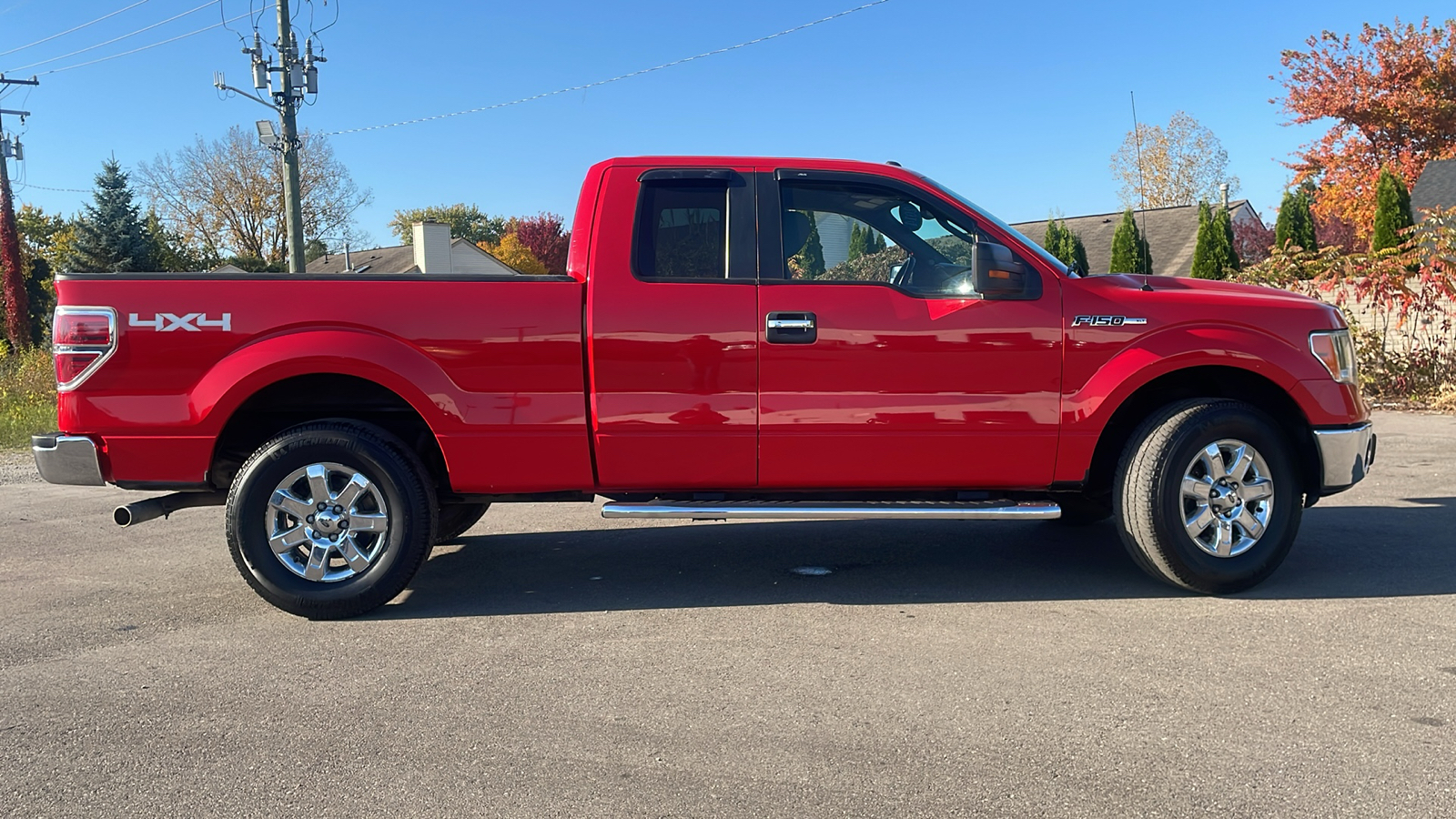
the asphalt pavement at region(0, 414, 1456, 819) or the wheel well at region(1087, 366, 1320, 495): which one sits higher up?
the wheel well at region(1087, 366, 1320, 495)

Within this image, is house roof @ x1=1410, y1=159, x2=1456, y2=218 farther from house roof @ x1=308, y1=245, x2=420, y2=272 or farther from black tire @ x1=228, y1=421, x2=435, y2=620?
house roof @ x1=308, y1=245, x2=420, y2=272

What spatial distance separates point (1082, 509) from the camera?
6.13m

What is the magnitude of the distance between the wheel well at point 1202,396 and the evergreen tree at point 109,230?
36.8 m

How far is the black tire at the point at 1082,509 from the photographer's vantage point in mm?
5477

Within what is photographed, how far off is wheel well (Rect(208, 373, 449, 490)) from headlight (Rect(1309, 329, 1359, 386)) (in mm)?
4097

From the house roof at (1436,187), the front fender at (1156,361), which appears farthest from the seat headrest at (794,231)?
the house roof at (1436,187)

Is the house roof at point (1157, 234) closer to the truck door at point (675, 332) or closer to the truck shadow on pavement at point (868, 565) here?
the truck shadow on pavement at point (868, 565)

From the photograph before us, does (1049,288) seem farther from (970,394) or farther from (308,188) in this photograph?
(308,188)

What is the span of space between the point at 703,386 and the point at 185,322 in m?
2.30

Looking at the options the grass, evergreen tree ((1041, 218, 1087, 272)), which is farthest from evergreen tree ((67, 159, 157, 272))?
evergreen tree ((1041, 218, 1087, 272))

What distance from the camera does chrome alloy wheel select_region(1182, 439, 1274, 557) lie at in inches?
188

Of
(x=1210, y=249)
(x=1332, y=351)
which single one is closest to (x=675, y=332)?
(x=1332, y=351)

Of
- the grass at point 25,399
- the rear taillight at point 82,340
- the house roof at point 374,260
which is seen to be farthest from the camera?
the house roof at point 374,260

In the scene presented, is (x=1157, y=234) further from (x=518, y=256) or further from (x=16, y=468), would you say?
(x=16, y=468)
